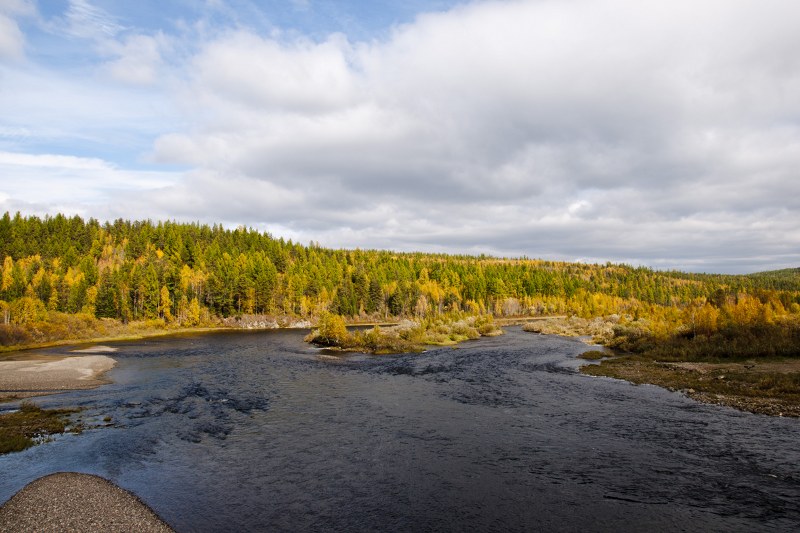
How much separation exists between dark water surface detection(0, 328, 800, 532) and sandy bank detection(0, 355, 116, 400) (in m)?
4.38

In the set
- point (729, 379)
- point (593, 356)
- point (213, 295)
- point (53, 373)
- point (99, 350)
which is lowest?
point (99, 350)

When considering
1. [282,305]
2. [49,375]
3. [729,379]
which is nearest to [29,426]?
[49,375]

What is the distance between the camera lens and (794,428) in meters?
28.0

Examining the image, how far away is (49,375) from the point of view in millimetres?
48344

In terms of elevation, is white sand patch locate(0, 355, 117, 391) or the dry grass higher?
the dry grass

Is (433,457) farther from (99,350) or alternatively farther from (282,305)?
(282,305)

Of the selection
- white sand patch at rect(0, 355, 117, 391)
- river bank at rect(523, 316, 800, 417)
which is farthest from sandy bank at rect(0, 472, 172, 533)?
river bank at rect(523, 316, 800, 417)

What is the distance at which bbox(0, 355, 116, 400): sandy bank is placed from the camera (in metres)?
42.0

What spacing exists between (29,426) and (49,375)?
24.8 meters

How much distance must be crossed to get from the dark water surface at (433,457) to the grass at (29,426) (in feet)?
4.32

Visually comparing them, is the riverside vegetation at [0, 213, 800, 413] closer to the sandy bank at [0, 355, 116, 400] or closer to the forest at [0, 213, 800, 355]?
the forest at [0, 213, 800, 355]

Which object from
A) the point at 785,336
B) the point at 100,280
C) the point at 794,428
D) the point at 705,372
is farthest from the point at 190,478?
the point at 100,280

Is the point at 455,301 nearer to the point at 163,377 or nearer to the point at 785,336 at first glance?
the point at 785,336

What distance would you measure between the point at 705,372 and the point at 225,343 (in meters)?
80.6
